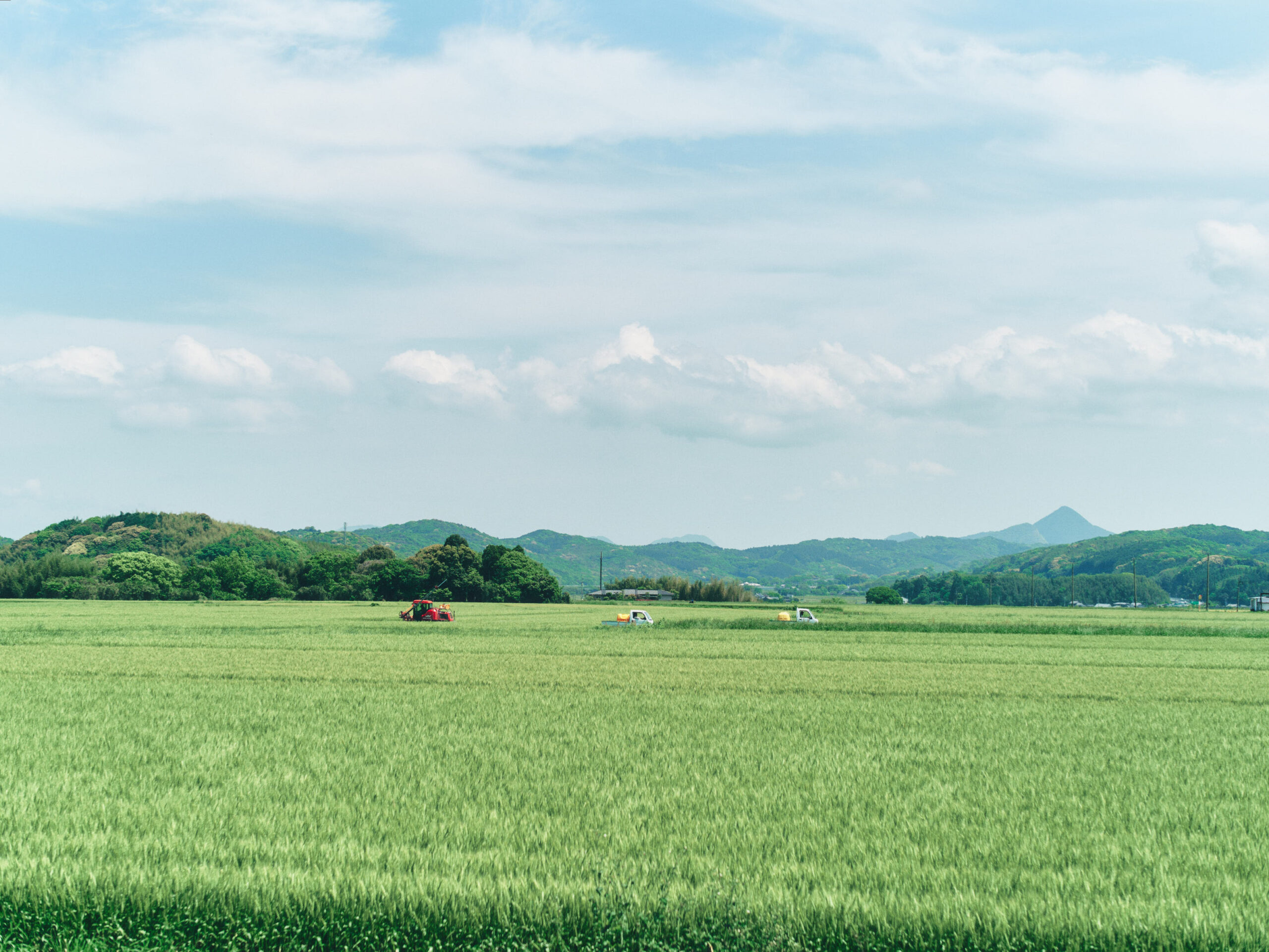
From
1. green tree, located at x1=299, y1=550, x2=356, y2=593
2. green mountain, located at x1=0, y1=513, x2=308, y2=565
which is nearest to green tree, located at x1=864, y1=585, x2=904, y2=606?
green tree, located at x1=299, y1=550, x2=356, y2=593

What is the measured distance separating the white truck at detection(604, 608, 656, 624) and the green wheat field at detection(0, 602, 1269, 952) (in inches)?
1041

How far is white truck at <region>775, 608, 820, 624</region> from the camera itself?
54.4 meters

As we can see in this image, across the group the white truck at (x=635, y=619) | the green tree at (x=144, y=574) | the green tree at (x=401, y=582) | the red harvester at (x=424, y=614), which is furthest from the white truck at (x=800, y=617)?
the green tree at (x=144, y=574)

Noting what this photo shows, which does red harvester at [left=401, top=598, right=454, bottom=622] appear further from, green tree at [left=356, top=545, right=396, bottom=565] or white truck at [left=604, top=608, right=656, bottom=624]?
green tree at [left=356, top=545, right=396, bottom=565]

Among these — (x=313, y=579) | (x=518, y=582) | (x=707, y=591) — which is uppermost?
(x=313, y=579)

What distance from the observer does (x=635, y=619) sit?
49531mm

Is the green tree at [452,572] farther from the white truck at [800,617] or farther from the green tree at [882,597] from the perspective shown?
the green tree at [882,597]

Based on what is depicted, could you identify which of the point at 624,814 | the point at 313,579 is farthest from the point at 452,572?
the point at 624,814

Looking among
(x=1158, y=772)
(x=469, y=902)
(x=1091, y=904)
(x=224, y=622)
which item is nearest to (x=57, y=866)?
(x=469, y=902)

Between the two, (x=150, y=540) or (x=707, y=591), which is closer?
(x=707, y=591)

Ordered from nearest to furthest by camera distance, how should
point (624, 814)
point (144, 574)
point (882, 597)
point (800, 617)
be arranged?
point (624, 814), point (800, 617), point (144, 574), point (882, 597)

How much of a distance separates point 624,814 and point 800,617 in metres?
47.8

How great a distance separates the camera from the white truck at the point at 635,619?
49.1 metres

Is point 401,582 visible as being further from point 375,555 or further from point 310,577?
point 375,555
